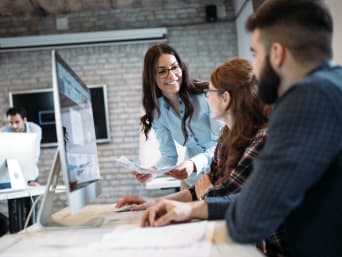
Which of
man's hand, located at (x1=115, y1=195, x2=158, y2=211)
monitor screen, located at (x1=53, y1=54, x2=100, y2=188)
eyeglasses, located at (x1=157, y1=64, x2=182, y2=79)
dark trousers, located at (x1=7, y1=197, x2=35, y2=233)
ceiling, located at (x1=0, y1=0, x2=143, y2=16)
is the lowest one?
dark trousers, located at (x1=7, y1=197, x2=35, y2=233)

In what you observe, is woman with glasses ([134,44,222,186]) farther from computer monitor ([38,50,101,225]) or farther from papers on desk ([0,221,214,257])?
papers on desk ([0,221,214,257])

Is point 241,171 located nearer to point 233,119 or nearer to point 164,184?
point 233,119

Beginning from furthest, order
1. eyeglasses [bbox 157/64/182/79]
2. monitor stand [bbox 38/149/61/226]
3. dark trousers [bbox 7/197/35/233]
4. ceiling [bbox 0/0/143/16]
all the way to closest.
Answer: ceiling [bbox 0/0/143/16]
dark trousers [bbox 7/197/35/233]
eyeglasses [bbox 157/64/182/79]
monitor stand [bbox 38/149/61/226]

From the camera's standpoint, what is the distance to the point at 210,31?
5.00 m

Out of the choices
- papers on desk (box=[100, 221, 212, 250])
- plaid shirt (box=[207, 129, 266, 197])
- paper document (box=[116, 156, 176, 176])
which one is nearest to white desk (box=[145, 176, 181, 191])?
paper document (box=[116, 156, 176, 176])

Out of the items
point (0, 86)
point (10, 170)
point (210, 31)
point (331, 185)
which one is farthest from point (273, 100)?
point (0, 86)

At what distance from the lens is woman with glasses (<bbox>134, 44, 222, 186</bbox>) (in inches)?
74.6

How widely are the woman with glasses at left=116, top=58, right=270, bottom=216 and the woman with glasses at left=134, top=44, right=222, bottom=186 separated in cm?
46

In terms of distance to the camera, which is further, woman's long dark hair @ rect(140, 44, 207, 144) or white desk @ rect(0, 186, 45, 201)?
white desk @ rect(0, 186, 45, 201)

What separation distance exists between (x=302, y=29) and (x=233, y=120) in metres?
0.56

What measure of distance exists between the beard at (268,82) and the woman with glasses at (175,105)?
3.39 feet

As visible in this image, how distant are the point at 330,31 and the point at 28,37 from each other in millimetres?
4723

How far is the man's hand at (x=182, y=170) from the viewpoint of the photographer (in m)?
1.50

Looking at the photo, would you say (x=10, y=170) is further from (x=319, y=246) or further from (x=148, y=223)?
(x=319, y=246)
